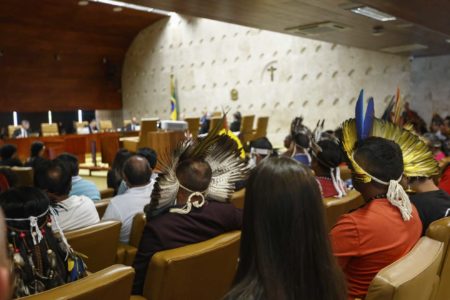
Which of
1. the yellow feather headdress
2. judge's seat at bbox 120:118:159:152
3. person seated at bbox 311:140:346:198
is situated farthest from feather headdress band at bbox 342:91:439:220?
judge's seat at bbox 120:118:159:152

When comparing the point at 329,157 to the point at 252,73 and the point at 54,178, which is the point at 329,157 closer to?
the point at 54,178

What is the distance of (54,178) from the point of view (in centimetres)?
280

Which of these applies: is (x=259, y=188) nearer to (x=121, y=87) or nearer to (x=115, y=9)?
(x=115, y=9)

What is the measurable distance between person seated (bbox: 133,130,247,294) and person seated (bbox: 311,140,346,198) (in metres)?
0.95

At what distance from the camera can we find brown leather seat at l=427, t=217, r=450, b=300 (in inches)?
75.0

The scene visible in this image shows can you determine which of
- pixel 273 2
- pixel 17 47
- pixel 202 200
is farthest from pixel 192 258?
pixel 17 47

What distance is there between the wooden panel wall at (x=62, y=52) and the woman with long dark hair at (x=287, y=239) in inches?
476

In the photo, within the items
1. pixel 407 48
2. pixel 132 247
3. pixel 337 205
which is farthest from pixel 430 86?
pixel 132 247

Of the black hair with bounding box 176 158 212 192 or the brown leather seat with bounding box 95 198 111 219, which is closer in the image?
the black hair with bounding box 176 158 212 192

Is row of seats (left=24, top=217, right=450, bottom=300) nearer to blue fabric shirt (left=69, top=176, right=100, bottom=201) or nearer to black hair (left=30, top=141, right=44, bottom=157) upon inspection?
blue fabric shirt (left=69, top=176, right=100, bottom=201)

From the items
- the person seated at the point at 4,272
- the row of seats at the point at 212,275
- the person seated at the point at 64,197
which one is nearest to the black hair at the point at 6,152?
the person seated at the point at 64,197

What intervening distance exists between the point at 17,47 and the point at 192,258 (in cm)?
1330

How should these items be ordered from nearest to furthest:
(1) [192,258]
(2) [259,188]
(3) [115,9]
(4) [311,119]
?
(2) [259,188]
(1) [192,258]
(4) [311,119]
(3) [115,9]

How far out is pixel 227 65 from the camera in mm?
13383
